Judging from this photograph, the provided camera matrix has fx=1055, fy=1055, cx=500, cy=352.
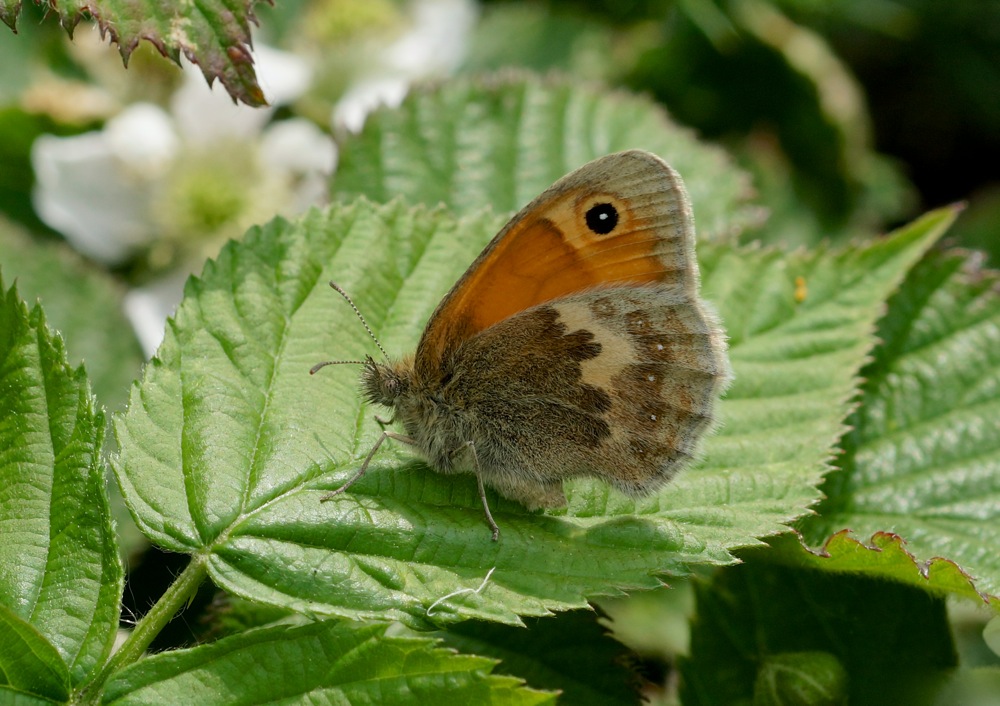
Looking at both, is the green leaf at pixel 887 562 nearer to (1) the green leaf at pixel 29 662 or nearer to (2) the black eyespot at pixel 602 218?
(2) the black eyespot at pixel 602 218

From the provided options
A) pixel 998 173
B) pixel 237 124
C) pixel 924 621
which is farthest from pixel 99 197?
pixel 998 173

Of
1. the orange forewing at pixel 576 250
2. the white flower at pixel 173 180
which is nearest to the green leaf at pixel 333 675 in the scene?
the orange forewing at pixel 576 250

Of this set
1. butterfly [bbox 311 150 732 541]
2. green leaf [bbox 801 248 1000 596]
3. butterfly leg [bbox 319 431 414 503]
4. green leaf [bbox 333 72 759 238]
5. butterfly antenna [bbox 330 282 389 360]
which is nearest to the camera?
butterfly leg [bbox 319 431 414 503]

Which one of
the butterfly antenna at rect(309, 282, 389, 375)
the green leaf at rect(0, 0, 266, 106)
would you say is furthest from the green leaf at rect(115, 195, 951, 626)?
the green leaf at rect(0, 0, 266, 106)

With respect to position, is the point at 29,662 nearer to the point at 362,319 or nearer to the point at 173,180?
the point at 362,319

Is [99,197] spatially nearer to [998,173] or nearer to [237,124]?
[237,124]

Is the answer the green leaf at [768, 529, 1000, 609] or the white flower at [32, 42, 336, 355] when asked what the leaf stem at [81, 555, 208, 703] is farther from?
the white flower at [32, 42, 336, 355]
